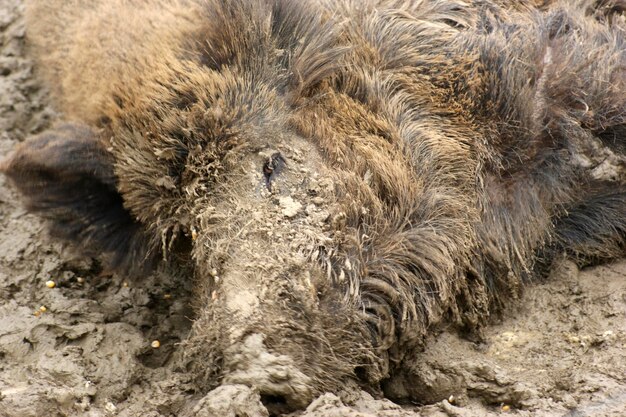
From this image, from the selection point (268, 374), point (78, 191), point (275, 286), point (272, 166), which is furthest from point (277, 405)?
point (78, 191)

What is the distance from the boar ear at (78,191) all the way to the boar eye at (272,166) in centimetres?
59

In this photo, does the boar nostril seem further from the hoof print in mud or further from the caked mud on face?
the hoof print in mud

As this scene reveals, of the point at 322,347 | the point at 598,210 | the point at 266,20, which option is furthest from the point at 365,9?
the point at 322,347

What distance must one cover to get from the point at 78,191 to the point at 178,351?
2.72 ft

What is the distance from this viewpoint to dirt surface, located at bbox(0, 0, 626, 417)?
10.4 ft

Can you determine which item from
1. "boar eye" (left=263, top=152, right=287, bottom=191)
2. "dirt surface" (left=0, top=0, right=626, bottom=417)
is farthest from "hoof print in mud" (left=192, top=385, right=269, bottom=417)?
"boar eye" (left=263, top=152, right=287, bottom=191)

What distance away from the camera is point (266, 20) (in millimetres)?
3572

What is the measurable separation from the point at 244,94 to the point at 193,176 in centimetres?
40

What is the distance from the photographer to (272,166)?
3.42 meters

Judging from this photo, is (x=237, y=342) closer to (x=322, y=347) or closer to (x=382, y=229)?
(x=322, y=347)

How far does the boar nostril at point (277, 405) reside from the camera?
297 centimetres

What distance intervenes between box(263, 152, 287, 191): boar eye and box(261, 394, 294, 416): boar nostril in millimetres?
835

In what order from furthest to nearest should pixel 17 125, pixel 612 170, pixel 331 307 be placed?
pixel 17 125 < pixel 612 170 < pixel 331 307

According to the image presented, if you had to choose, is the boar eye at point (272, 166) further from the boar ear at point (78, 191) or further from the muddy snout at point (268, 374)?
the muddy snout at point (268, 374)
